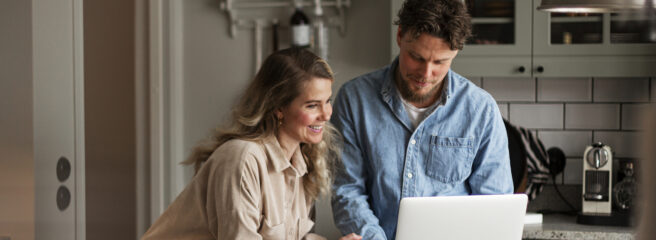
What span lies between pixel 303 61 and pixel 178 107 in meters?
1.83

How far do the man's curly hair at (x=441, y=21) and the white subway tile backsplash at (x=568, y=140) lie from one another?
1.54 meters

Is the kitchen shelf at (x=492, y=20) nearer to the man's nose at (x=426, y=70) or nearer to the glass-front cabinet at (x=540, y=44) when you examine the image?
the glass-front cabinet at (x=540, y=44)

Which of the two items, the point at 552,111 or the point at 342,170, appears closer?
the point at 342,170

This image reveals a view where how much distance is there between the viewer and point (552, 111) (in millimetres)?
3143

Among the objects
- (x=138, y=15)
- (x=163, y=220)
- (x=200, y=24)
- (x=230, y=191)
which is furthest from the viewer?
(x=200, y=24)

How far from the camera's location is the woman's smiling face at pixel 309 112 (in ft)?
5.22

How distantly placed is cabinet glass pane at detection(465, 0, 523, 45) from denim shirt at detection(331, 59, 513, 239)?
1.03 metres

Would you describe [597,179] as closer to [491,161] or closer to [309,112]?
[491,161]

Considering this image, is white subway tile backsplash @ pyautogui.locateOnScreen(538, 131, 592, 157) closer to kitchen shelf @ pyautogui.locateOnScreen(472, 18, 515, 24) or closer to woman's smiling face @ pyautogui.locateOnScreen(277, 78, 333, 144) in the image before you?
kitchen shelf @ pyautogui.locateOnScreen(472, 18, 515, 24)

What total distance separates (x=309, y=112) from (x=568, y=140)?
1.92 meters

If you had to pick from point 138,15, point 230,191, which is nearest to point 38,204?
point 230,191

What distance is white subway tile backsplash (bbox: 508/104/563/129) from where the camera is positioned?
3.14 meters

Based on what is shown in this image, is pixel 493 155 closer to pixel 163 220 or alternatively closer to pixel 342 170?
pixel 342 170

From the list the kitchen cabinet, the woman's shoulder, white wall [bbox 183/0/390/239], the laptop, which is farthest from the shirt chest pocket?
white wall [bbox 183/0/390/239]
